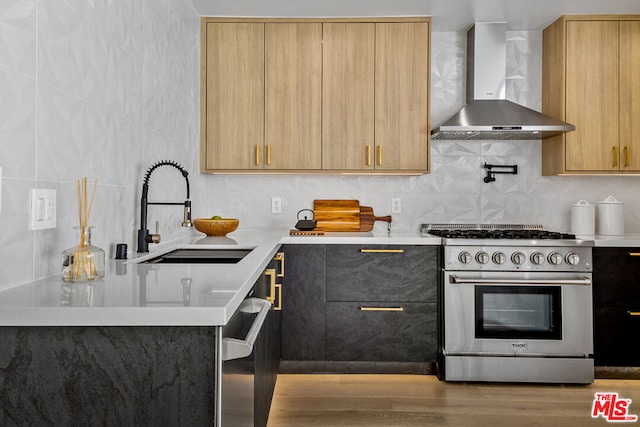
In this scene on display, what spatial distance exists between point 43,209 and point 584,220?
3.25 m

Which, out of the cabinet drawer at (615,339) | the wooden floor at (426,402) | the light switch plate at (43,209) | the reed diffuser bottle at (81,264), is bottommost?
the wooden floor at (426,402)

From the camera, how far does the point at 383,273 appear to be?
3100 mm

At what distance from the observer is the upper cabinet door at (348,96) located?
3473 millimetres

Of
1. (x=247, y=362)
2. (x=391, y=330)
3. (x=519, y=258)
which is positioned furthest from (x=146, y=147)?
(x=519, y=258)

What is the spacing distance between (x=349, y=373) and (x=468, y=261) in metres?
0.99

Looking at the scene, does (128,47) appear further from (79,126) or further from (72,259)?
(72,259)

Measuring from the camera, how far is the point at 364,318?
311 cm

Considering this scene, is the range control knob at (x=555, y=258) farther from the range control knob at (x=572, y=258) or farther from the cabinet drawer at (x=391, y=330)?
the cabinet drawer at (x=391, y=330)

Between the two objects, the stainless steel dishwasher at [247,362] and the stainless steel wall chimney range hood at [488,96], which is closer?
the stainless steel dishwasher at [247,362]

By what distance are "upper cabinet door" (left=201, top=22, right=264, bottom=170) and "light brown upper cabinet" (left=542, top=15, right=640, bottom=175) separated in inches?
79.4

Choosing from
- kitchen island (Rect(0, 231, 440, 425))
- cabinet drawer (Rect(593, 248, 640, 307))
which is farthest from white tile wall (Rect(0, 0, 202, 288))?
cabinet drawer (Rect(593, 248, 640, 307))

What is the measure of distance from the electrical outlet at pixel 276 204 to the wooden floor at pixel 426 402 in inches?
46.9

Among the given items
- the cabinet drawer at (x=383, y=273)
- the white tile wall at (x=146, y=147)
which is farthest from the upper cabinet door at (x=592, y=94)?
the cabinet drawer at (x=383, y=273)

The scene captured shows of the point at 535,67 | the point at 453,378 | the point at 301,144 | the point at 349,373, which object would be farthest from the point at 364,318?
the point at 535,67
